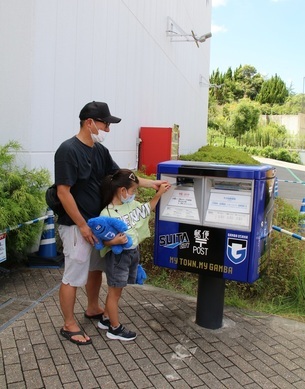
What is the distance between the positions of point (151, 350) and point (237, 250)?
1.03m

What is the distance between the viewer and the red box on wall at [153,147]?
987 cm

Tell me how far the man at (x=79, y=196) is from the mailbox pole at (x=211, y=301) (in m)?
1.02

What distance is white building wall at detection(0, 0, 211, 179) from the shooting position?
16.0 ft

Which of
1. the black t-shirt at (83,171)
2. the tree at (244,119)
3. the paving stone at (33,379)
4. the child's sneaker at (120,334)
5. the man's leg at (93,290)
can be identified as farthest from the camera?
the tree at (244,119)

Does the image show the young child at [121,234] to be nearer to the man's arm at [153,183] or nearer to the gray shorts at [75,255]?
the man's arm at [153,183]

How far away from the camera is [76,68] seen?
6.18 metres

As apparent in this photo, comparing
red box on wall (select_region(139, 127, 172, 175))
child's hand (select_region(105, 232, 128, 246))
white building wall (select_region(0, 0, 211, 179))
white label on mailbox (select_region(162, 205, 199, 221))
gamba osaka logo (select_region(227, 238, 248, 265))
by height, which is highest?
white building wall (select_region(0, 0, 211, 179))

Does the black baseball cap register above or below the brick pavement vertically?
above

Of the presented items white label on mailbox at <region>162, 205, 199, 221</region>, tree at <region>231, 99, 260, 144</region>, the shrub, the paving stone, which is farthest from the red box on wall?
tree at <region>231, 99, 260, 144</region>

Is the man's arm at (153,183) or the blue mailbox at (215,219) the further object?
the man's arm at (153,183)

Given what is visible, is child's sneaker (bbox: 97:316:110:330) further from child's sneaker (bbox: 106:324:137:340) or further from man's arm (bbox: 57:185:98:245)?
man's arm (bbox: 57:185:98:245)

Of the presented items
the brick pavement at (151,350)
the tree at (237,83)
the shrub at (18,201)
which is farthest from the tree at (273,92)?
the brick pavement at (151,350)

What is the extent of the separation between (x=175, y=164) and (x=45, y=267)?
2.38 metres

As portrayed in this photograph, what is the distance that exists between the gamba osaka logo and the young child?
699 millimetres
